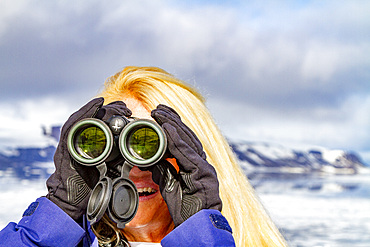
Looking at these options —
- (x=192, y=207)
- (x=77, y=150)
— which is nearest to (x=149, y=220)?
(x=192, y=207)

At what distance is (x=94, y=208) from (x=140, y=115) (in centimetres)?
48

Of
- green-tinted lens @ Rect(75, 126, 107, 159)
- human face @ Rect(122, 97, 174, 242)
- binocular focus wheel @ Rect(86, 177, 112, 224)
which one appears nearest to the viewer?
binocular focus wheel @ Rect(86, 177, 112, 224)

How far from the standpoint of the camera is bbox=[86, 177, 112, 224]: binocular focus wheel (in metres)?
1.36

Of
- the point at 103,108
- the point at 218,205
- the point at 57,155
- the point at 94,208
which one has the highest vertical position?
the point at 103,108

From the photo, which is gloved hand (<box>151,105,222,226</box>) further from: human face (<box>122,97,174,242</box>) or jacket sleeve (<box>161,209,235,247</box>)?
human face (<box>122,97,174,242</box>)

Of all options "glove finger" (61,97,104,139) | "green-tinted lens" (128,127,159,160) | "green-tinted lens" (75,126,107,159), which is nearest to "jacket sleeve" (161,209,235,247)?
"green-tinted lens" (128,127,159,160)

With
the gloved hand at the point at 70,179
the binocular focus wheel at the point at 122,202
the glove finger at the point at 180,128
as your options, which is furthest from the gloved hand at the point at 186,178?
the gloved hand at the point at 70,179

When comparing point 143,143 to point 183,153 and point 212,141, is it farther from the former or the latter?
point 212,141

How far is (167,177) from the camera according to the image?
1.53m

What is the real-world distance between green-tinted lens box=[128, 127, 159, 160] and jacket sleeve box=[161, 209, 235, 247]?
254 millimetres

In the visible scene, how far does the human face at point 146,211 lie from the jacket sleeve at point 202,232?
0.29 meters

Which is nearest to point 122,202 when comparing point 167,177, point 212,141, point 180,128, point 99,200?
point 99,200

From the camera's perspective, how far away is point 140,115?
1.76 m

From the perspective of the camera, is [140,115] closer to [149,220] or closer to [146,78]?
[146,78]
